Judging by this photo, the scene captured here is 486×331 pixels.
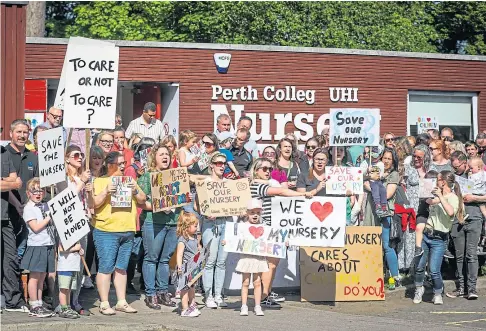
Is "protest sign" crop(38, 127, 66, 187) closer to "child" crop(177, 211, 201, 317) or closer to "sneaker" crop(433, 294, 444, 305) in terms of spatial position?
"child" crop(177, 211, 201, 317)

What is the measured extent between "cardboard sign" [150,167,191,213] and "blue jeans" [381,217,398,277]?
129 inches

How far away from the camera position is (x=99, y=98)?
12617 millimetres

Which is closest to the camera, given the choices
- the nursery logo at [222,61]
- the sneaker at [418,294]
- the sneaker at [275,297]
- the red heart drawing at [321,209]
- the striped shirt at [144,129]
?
the red heart drawing at [321,209]

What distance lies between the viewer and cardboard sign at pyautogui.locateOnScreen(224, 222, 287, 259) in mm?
12875

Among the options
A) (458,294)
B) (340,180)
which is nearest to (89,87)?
(340,180)

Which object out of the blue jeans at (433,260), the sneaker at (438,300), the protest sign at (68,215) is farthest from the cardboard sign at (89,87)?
the sneaker at (438,300)

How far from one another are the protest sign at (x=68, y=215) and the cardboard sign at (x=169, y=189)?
1.15 metres

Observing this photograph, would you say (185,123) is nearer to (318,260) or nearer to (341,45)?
(318,260)

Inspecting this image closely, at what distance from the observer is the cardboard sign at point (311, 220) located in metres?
13.4

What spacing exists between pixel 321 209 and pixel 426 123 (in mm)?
12646

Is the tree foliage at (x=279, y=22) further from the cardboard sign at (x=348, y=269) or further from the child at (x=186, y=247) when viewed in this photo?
the child at (x=186, y=247)

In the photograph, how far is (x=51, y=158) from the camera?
39.3 feet

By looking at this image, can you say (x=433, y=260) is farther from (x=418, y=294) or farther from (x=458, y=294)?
(x=458, y=294)

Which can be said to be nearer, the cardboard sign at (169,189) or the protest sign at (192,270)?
the protest sign at (192,270)
